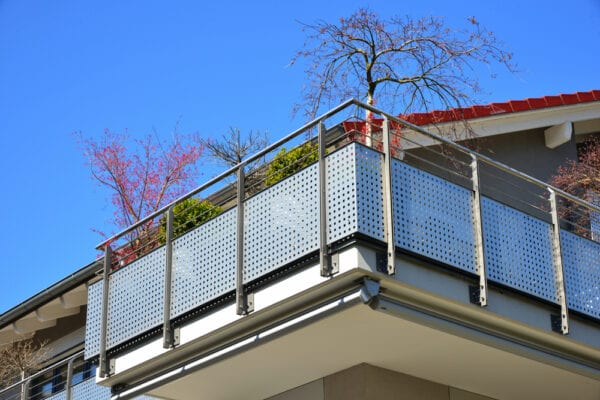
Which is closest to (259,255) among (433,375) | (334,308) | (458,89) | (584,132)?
(334,308)

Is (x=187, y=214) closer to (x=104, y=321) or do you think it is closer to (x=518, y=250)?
(x=104, y=321)

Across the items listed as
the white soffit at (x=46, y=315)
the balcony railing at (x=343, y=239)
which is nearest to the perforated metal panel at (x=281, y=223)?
the balcony railing at (x=343, y=239)

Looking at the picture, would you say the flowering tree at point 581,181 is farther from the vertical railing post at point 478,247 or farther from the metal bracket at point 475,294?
the metal bracket at point 475,294

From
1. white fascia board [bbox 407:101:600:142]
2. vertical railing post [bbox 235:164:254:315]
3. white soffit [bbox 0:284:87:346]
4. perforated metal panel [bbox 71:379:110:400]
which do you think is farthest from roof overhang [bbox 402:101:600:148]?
white soffit [bbox 0:284:87:346]

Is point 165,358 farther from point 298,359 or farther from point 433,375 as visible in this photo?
point 433,375

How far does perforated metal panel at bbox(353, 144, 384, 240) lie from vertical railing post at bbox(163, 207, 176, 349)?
2.97m

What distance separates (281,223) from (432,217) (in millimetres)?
1502

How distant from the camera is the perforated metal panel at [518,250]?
11.5 m

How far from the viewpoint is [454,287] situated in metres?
10.9

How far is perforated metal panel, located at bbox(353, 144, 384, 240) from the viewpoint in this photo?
33.9 feet

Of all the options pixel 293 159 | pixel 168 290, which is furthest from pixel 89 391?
pixel 293 159

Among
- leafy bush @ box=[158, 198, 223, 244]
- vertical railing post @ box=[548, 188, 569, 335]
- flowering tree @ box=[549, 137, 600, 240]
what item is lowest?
vertical railing post @ box=[548, 188, 569, 335]

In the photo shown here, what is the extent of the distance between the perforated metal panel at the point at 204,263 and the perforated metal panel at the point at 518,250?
2.67m

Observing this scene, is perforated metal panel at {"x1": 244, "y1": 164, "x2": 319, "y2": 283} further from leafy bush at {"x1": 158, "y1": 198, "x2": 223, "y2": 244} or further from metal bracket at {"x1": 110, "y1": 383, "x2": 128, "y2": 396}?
metal bracket at {"x1": 110, "y1": 383, "x2": 128, "y2": 396}
